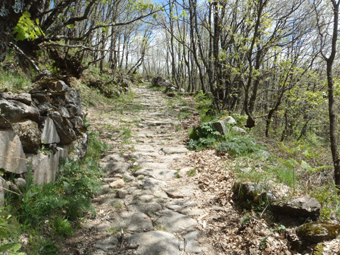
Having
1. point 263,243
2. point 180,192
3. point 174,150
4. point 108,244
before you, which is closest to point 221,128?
point 174,150

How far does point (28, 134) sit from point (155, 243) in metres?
2.23

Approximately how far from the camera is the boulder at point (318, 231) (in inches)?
97.4

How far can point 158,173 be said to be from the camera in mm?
4797

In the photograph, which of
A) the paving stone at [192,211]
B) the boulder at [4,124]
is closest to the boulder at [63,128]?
the boulder at [4,124]

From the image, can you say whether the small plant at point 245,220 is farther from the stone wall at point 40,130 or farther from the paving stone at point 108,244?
the stone wall at point 40,130

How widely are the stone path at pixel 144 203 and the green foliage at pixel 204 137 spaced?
0.32 metres

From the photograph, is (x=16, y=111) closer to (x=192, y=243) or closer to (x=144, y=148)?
(x=192, y=243)

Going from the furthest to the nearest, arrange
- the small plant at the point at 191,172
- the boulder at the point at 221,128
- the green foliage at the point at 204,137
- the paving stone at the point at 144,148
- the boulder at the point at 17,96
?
the boulder at the point at 221,128
the green foliage at the point at 204,137
the paving stone at the point at 144,148
the small plant at the point at 191,172
the boulder at the point at 17,96

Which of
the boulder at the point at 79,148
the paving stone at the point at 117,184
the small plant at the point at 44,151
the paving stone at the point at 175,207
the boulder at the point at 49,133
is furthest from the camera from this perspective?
the boulder at the point at 79,148

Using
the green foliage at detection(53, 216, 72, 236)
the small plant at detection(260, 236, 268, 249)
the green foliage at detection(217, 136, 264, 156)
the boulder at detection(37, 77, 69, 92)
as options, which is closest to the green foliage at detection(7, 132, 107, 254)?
the green foliage at detection(53, 216, 72, 236)

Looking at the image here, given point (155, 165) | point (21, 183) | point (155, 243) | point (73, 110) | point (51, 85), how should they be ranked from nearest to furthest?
1. point (21, 183)
2. point (155, 243)
3. point (51, 85)
4. point (73, 110)
5. point (155, 165)

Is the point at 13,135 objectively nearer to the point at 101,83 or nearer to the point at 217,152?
the point at 217,152

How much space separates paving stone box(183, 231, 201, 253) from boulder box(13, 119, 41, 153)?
244cm

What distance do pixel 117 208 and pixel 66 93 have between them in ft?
8.77
